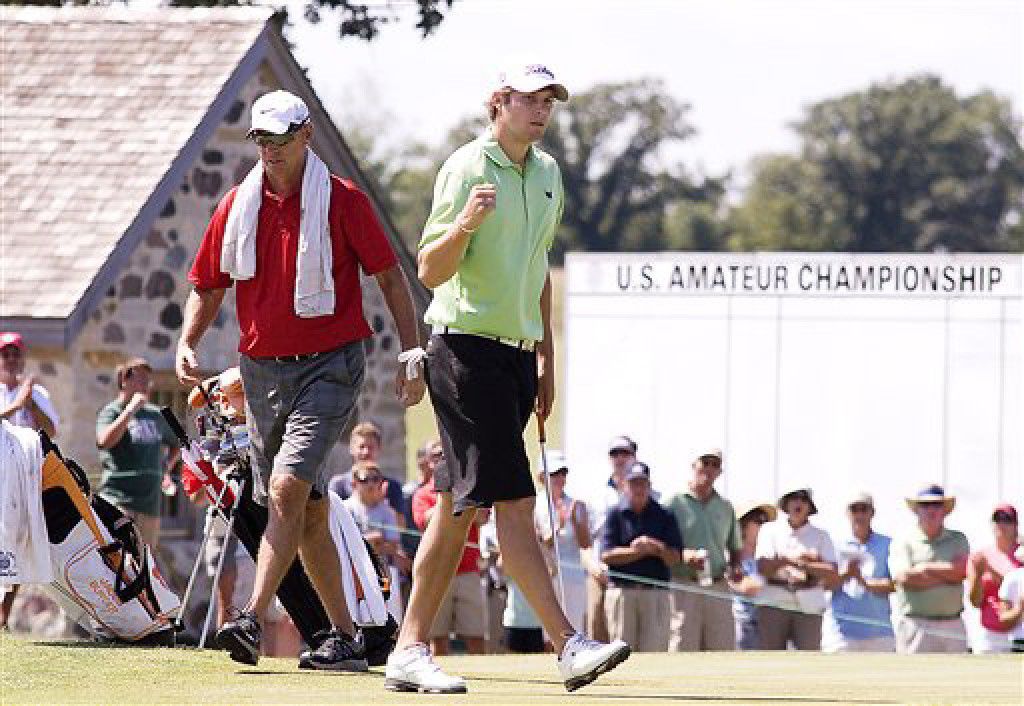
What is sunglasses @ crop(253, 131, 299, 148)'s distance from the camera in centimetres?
1039

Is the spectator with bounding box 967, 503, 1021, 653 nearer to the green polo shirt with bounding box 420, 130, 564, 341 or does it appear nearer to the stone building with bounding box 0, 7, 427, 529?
the stone building with bounding box 0, 7, 427, 529

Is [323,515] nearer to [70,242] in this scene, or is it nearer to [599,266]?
[70,242]

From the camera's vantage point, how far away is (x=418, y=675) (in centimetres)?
979

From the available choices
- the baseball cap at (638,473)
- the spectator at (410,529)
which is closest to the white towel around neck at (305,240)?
the spectator at (410,529)

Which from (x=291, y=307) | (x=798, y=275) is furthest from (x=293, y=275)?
(x=798, y=275)

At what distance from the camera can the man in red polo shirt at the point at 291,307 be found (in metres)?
10.4

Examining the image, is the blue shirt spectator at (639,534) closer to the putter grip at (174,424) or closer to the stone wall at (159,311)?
the stone wall at (159,311)

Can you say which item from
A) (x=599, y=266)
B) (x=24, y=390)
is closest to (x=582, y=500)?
(x=24, y=390)

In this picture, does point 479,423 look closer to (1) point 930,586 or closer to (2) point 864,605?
(1) point 930,586

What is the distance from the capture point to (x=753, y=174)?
13588cm

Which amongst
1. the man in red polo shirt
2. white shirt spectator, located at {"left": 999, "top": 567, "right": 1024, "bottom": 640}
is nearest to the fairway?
the man in red polo shirt

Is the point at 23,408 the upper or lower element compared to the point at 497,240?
lower

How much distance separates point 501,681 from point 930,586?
26.1 feet

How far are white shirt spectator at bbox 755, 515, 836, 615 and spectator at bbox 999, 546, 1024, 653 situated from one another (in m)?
1.74
